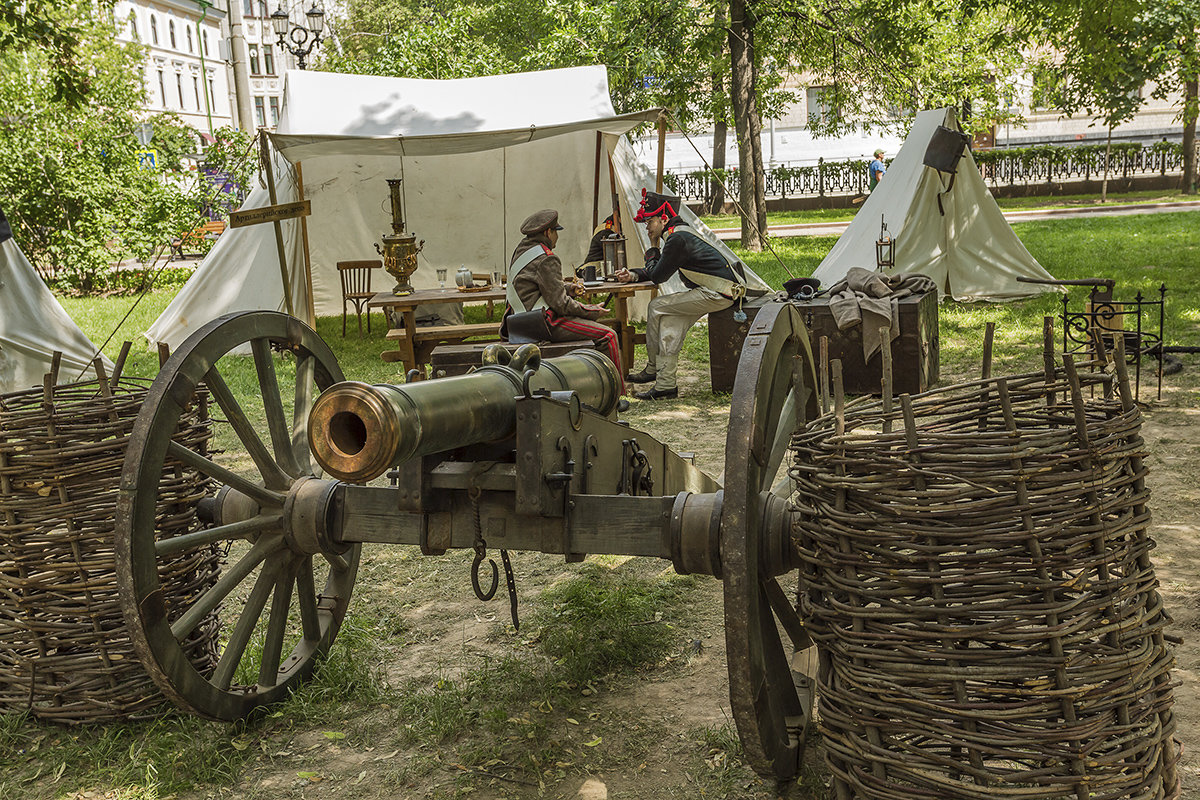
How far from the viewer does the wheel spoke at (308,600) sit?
3525 mm

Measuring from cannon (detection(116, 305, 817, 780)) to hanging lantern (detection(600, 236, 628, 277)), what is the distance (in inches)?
246

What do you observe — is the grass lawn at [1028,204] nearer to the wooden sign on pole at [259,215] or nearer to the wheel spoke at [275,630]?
the wooden sign on pole at [259,215]

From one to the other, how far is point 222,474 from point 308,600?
2.16 ft

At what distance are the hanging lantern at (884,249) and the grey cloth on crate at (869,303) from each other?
269cm

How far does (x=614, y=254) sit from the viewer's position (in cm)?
988

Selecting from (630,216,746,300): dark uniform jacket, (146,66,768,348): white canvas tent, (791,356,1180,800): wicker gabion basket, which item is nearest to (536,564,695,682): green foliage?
(791,356,1180,800): wicker gabion basket

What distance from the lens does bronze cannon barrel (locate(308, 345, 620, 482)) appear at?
7.66 ft

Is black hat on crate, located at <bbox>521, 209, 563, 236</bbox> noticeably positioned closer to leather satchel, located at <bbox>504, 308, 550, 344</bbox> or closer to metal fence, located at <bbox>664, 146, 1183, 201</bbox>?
leather satchel, located at <bbox>504, 308, 550, 344</bbox>

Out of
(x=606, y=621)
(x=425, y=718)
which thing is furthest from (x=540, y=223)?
(x=425, y=718)

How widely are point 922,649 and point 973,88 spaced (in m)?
23.0

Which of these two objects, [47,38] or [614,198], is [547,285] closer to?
[614,198]

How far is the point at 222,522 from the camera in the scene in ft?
10.8

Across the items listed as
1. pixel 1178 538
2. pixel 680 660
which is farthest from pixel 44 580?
pixel 1178 538

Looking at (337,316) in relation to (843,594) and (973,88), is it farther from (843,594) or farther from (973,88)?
(973,88)
